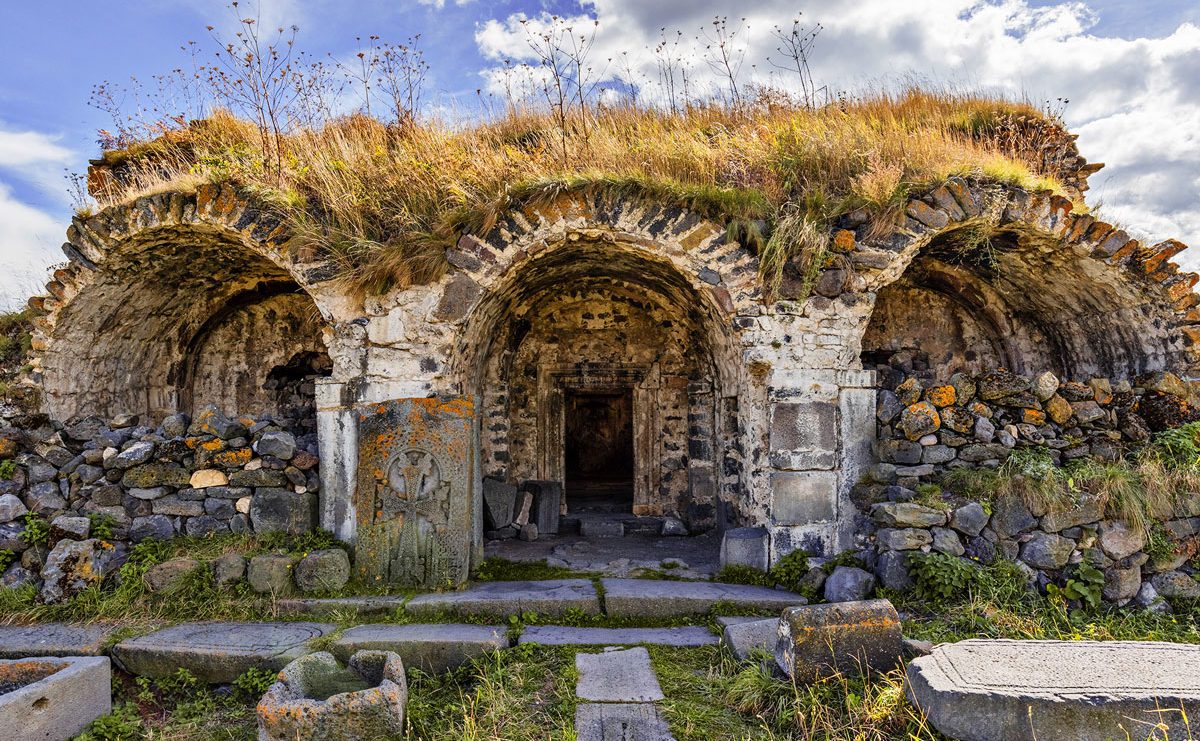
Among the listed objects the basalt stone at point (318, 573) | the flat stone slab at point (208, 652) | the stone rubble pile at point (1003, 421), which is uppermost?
the stone rubble pile at point (1003, 421)

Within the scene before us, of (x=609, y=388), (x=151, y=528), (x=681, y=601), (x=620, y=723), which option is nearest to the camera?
(x=620, y=723)

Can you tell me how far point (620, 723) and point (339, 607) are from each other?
7.73 feet

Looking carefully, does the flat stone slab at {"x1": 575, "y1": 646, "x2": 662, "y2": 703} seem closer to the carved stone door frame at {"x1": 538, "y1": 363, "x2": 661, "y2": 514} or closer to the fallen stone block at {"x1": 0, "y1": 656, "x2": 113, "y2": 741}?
the fallen stone block at {"x1": 0, "y1": 656, "x2": 113, "y2": 741}

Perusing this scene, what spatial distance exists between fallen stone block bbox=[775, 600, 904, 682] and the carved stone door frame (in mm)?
3960

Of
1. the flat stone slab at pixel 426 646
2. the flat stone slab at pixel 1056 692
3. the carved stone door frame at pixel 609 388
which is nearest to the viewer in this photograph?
the flat stone slab at pixel 1056 692

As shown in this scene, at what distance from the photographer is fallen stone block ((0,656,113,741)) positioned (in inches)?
127

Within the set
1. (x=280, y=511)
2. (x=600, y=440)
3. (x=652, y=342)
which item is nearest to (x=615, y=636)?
(x=280, y=511)

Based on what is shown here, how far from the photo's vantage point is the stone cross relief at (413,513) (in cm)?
496

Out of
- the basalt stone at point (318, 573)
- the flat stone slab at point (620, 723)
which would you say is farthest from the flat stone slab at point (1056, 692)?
the basalt stone at point (318, 573)

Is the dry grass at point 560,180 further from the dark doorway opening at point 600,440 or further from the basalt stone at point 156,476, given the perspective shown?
the dark doorway opening at point 600,440

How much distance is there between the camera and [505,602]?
4742 millimetres

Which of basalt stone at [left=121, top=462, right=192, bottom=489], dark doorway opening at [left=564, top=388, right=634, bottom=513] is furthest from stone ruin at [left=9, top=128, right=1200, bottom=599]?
dark doorway opening at [left=564, top=388, right=634, bottom=513]

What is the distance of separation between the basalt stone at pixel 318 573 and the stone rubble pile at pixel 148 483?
1.21ft

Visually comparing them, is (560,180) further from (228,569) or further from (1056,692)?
(1056,692)
